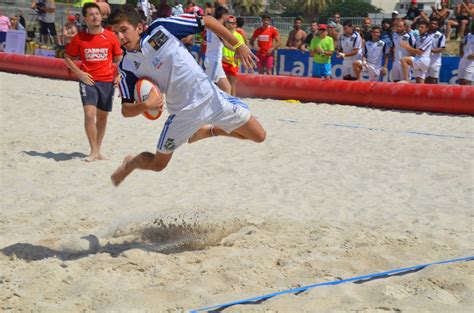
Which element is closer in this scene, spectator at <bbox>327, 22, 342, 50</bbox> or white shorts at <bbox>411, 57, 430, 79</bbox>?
white shorts at <bbox>411, 57, 430, 79</bbox>

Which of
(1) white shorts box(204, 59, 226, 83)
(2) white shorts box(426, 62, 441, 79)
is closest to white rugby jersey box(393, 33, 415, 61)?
(2) white shorts box(426, 62, 441, 79)

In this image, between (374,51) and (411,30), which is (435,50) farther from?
(411,30)

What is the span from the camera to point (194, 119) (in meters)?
4.82

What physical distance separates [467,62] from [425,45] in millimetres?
878

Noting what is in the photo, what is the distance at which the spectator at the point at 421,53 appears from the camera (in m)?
12.6

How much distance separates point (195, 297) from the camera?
12.1 feet

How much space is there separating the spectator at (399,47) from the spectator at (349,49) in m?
0.82

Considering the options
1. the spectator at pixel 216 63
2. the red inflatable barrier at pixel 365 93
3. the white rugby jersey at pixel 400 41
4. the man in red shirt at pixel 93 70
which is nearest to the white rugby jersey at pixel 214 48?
the spectator at pixel 216 63

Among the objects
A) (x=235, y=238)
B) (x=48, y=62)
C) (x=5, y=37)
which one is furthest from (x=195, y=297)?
(x=5, y=37)

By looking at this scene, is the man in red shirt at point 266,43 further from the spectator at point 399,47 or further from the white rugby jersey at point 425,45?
the white rugby jersey at point 425,45

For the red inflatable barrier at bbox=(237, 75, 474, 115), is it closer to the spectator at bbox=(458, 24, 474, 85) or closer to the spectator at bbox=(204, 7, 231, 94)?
the spectator at bbox=(458, 24, 474, 85)

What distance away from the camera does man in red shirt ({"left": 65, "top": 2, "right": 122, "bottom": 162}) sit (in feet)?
25.5

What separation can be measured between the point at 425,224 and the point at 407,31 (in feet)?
31.2

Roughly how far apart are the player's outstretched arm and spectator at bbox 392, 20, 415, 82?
8.58 meters
